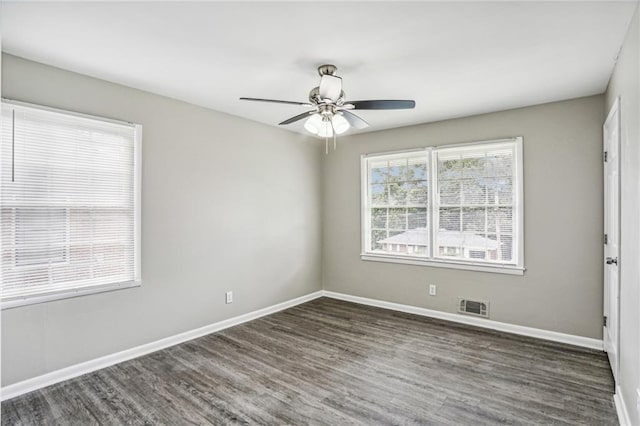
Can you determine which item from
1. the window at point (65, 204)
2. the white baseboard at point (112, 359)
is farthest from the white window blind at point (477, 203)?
the window at point (65, 204)

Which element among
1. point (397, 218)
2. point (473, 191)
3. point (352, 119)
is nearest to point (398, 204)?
point (397, 218)

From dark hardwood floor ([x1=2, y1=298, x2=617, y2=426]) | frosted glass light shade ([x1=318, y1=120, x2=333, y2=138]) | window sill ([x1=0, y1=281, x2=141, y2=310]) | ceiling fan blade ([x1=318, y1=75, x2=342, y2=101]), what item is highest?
ceiling fan blade ([x1=318, y1=75, x2=342, y2=101])

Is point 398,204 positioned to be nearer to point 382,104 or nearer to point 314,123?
point 314,123

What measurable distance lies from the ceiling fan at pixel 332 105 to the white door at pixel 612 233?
1644 millimetres

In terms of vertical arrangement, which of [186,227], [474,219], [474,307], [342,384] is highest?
[474,219]

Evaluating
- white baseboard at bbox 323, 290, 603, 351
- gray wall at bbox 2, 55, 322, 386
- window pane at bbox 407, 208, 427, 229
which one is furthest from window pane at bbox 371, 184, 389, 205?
white baseboard at bbox 323, 290, 603, 351

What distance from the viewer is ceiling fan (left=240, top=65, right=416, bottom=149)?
264 centimetres

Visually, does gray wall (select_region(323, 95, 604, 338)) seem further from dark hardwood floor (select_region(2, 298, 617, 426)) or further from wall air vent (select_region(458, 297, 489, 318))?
dark hardwood floor (select_region(2, 298, 617, 426))

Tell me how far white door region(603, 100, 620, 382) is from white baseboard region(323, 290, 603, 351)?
22 centimetres

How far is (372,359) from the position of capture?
323 cm

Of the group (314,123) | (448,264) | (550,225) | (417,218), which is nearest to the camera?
(314,123)

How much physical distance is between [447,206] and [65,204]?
159 inches

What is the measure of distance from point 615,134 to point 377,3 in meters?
2.21

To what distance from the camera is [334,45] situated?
8.00ft
